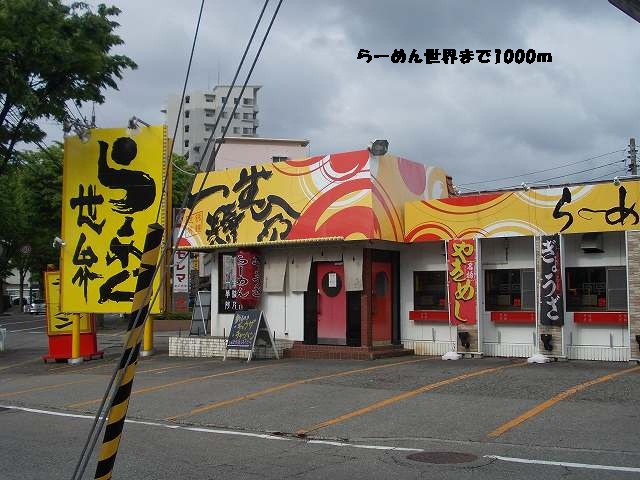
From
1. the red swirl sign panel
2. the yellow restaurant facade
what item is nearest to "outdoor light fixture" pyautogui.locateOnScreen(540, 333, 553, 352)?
the yellow restaurant facade

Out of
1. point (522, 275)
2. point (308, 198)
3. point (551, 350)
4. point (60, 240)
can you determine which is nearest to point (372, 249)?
point (308, 198)

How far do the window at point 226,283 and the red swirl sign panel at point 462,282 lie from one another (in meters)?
6.72

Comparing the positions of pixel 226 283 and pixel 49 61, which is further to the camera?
pixel 226 283

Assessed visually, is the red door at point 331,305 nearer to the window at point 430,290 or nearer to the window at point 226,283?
the window at point 430,290

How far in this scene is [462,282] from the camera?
56.7 feet

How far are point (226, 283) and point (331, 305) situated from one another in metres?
3.97

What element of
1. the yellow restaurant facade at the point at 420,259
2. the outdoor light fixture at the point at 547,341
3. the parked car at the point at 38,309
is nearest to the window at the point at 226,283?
the yellow restaurant facade at the point at 420,259

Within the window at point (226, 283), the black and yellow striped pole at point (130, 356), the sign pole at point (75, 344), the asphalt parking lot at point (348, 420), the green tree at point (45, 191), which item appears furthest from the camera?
the green tree at point (45, 191)

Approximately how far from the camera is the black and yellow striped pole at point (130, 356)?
443 centimetres

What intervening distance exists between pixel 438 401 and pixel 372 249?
6965mm

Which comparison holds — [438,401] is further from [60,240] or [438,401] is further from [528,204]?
[60,240]

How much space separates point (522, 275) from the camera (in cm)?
1706

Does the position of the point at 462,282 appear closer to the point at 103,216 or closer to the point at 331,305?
the point at 331,305

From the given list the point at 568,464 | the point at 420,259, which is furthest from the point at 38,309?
the point at 568,464
